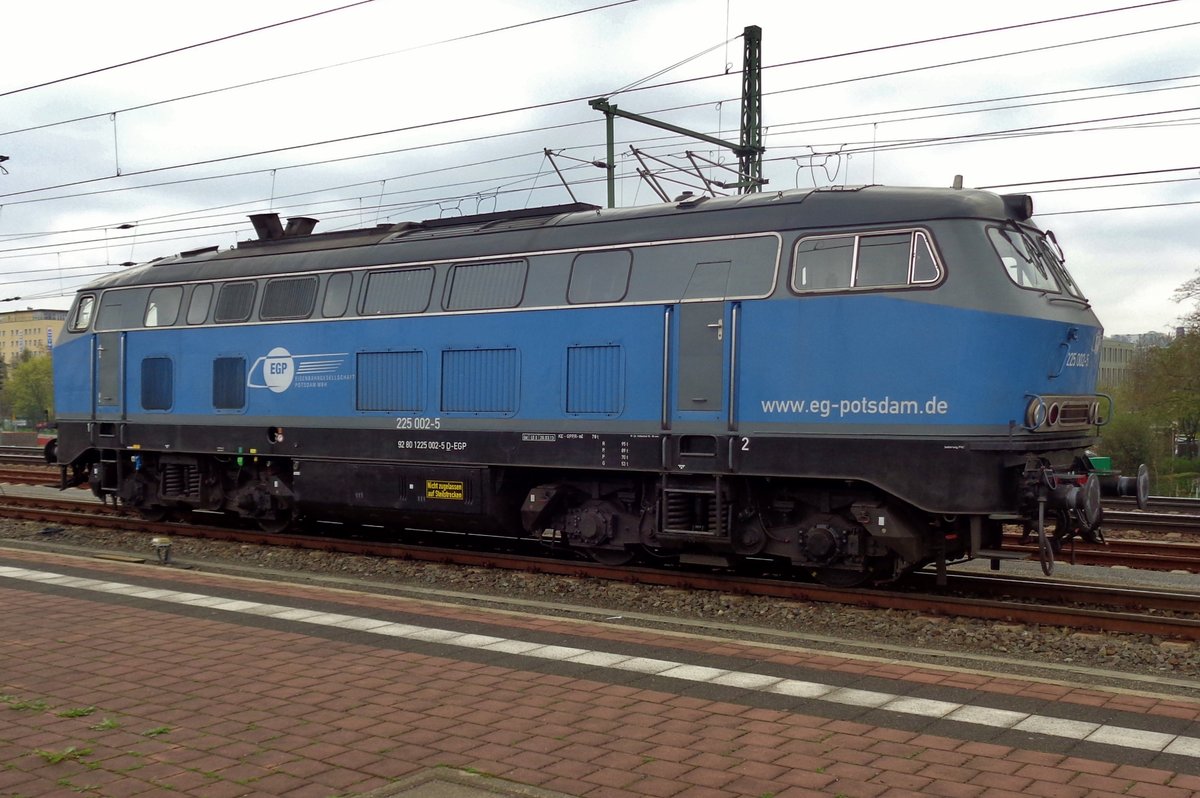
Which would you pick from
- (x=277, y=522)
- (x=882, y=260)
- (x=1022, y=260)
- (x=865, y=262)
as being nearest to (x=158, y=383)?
(x=277, y=522)

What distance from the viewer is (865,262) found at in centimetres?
1028

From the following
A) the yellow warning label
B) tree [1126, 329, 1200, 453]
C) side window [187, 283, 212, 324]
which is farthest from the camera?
tree [1126, 329, 1200, 453]

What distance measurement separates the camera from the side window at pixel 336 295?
47.4 ft

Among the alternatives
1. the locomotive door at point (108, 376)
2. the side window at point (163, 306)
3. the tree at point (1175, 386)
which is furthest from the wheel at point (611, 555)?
the tree at point (1175, 386)

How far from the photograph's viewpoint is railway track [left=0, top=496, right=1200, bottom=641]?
9617mm

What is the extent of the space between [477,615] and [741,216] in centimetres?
504

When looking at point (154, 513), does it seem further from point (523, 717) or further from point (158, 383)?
point (523, 717)

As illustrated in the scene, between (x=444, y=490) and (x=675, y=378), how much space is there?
3693 millimetres

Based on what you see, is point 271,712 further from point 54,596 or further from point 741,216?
point 741,216

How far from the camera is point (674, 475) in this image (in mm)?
11359

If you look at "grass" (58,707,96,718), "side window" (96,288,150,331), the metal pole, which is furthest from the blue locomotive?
the metal pole

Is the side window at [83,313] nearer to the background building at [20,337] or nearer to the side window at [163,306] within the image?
the side window at [163,306]

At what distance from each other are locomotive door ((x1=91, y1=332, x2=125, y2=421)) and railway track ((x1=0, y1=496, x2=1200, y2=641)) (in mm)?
5413

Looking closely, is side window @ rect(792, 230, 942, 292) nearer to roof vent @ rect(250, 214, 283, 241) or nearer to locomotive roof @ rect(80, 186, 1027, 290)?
locomotive roof @ rect(80, 186, 1027, 290)
